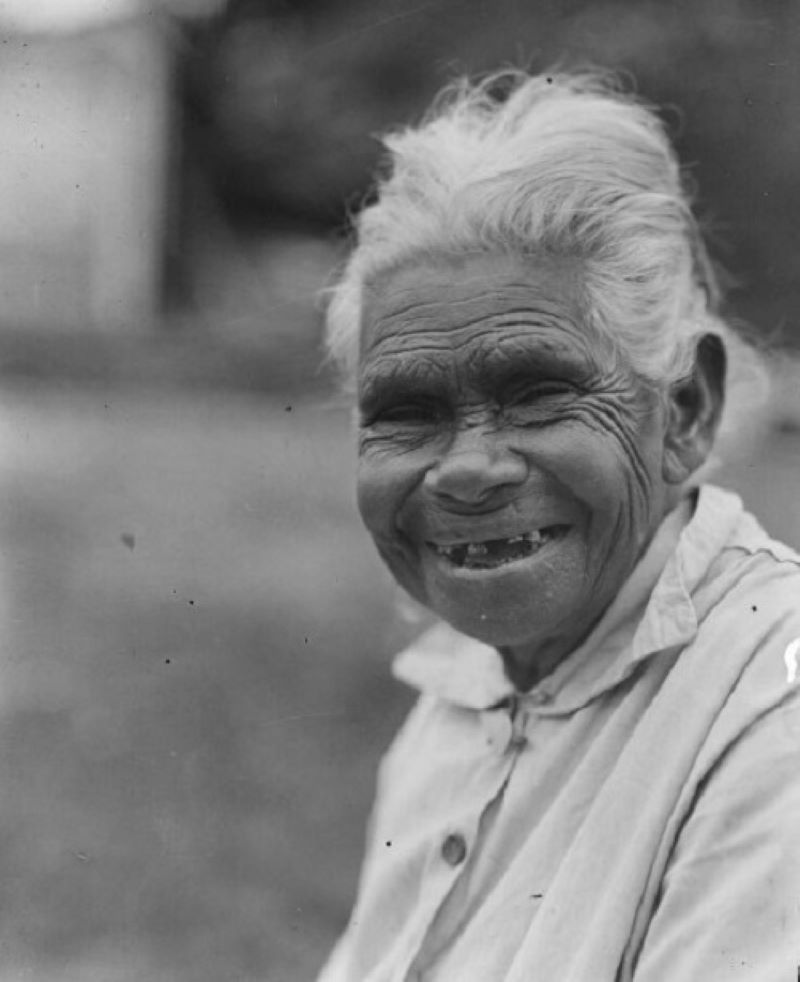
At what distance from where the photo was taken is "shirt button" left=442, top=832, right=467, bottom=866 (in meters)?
2.19

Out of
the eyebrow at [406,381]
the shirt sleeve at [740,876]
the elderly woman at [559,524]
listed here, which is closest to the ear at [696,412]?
the elderly woman at [559,524]

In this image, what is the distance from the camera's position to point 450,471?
2.07 metres

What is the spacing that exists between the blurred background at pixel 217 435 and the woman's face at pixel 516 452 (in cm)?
83

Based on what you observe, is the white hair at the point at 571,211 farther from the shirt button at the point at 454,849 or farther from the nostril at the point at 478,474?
the shirt button at the point at 454,849

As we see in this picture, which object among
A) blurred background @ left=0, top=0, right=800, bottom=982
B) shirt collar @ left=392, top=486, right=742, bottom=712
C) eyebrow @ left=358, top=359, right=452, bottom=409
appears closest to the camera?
shirt collar @ left=392, top=486, right=742, bottom=712

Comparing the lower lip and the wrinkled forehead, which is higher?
the wrinkled forehead

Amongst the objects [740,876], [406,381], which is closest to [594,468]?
[406,381]

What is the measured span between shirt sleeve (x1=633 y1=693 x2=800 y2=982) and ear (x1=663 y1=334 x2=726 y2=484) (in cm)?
60

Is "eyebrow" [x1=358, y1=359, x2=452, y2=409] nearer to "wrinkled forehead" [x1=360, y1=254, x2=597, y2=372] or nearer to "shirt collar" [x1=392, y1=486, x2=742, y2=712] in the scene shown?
"wrinkled forehead" [x1=360, y1=254, x2=597, y2=372]

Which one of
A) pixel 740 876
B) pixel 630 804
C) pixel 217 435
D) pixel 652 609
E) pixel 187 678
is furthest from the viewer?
pixel 217 435

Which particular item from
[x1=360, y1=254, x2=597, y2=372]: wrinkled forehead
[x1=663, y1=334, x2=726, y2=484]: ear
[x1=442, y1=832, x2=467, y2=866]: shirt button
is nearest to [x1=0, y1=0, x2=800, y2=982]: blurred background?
[x1=663, y1=334, x2=726, y2=484]: ear

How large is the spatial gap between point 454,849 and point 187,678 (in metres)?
3.38

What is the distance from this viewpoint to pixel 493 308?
6.90ft

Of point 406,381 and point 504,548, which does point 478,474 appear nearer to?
point 504,548
